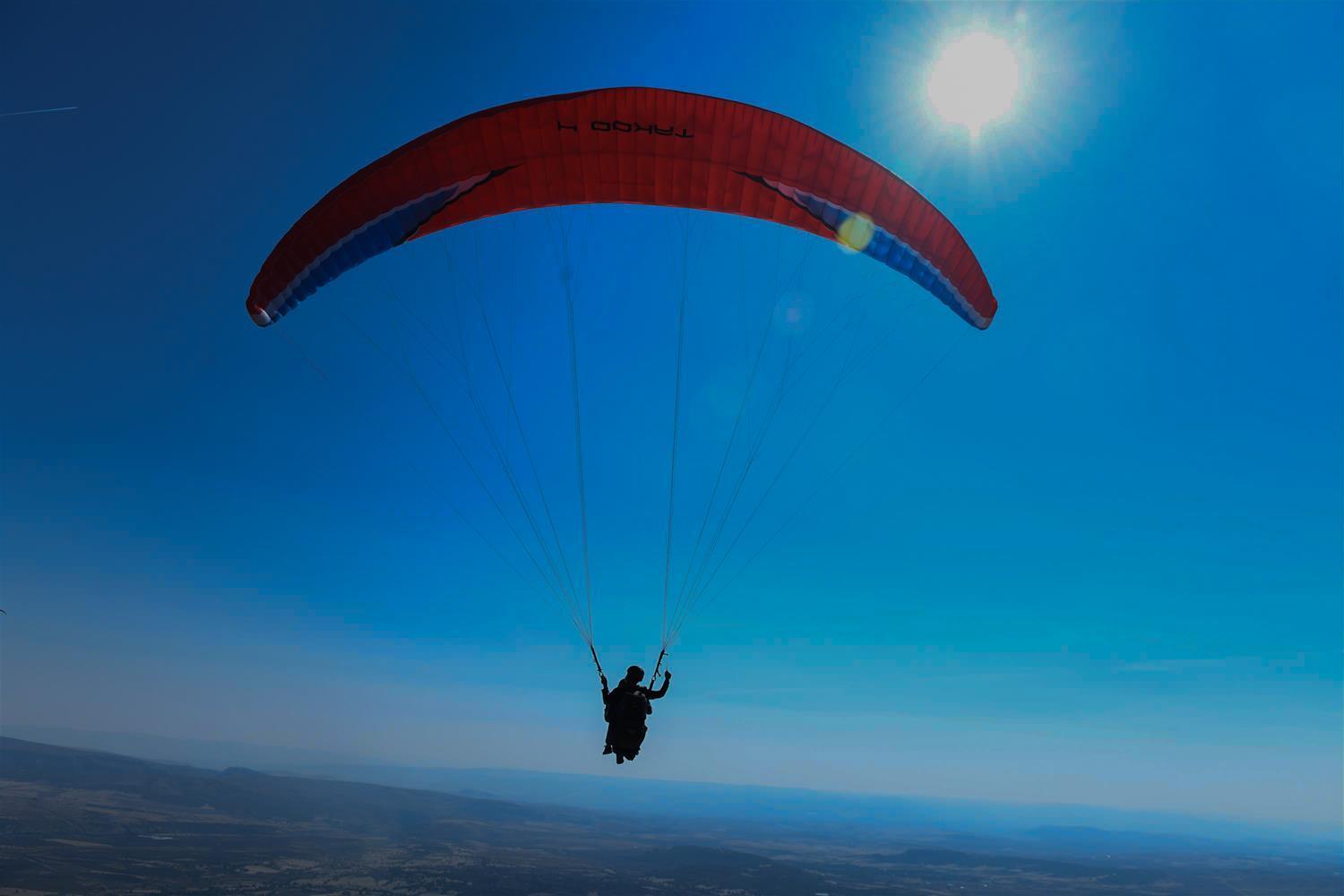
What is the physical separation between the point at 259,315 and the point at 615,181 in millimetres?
6097

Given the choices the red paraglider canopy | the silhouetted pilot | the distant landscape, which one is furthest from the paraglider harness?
the distant landscape

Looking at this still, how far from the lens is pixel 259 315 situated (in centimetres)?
1135

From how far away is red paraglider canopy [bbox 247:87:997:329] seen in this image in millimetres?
10039

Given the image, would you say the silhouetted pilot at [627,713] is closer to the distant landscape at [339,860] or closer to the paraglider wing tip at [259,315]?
the paraglider wing tip at [259,315]

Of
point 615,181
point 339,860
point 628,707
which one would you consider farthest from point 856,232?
point 339,860

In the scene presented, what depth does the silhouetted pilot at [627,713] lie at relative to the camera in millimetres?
10438

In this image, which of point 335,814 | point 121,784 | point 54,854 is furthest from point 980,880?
point 121,784

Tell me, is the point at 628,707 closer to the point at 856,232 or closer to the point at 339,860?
the point at 856,232

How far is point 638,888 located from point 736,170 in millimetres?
148288

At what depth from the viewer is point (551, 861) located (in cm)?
15688

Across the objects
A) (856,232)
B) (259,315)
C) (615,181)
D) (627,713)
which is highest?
(615,181)

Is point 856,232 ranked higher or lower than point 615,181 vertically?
lower

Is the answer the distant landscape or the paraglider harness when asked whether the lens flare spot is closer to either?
the paraglider harness

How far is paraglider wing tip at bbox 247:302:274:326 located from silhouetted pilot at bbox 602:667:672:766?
7.79 metres
